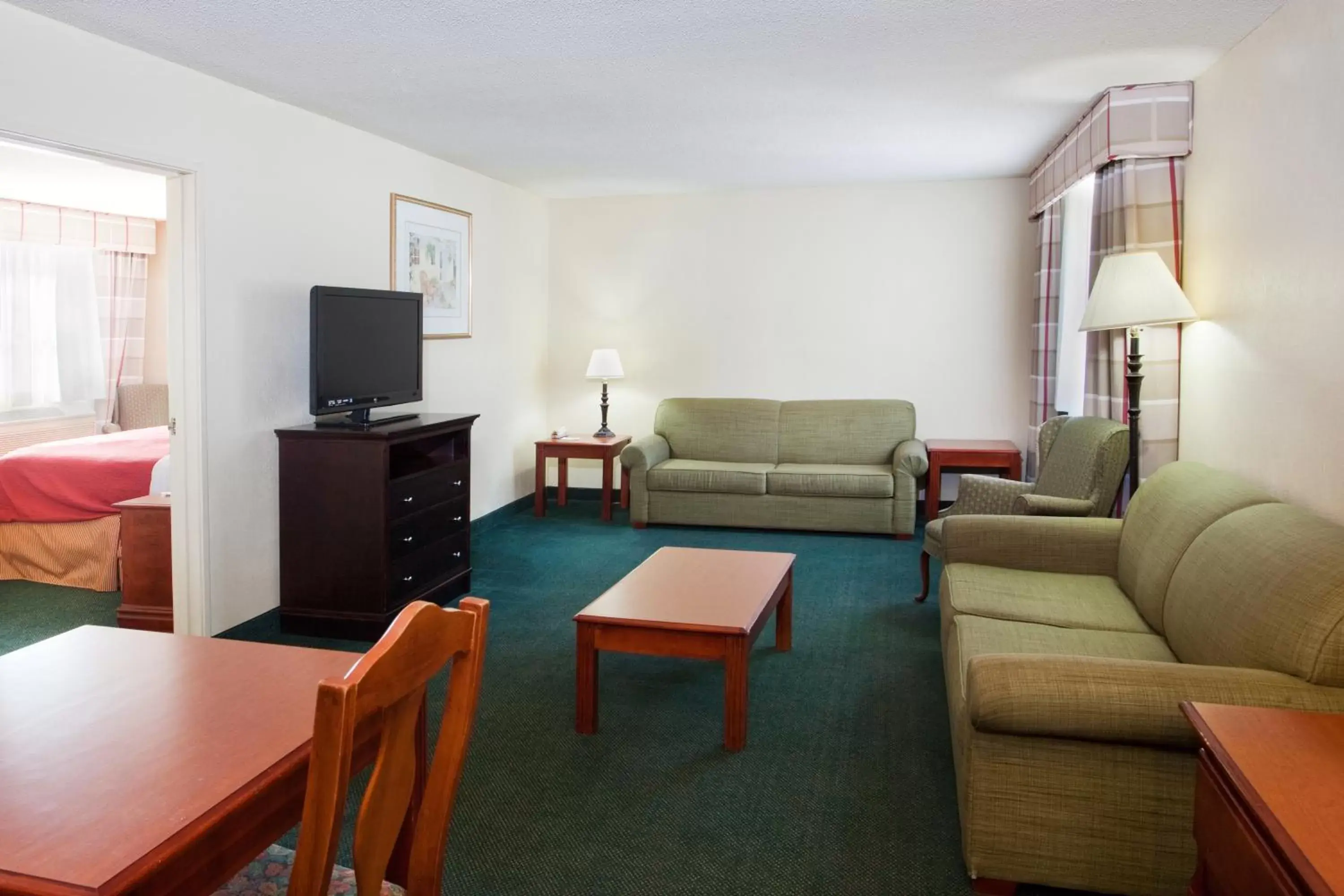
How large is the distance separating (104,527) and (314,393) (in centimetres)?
161

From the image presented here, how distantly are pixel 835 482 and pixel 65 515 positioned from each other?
420 cm

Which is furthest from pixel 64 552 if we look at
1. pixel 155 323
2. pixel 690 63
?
pixel 155 323

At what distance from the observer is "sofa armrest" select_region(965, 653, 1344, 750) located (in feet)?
6.33

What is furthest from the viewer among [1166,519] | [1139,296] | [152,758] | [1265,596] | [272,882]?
[1139,296]

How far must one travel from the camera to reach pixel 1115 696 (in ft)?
6.55

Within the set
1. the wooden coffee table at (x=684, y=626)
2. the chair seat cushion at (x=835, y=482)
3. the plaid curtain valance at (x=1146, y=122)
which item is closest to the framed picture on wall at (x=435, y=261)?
the chair seat cushion at (x=835, y=482)

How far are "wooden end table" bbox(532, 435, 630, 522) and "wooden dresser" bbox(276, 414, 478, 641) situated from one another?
2293 millimetres

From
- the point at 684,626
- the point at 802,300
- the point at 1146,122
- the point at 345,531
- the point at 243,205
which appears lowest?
the point at 684,626

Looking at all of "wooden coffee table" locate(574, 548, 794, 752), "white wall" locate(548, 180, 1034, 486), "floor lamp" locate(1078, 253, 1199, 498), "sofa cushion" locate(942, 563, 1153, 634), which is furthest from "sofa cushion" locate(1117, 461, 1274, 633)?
"white wall" locate(548, 180, 1034, 486)

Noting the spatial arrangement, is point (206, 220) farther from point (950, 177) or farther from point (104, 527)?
point (950, 177)

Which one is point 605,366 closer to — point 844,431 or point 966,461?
point 844,431

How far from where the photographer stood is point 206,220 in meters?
3.88

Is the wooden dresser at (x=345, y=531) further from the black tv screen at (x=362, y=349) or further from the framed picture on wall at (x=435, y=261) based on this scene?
the framed picture on wall at (x=435, y=261)

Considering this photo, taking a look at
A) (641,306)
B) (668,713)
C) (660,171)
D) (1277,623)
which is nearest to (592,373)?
(641,306)
